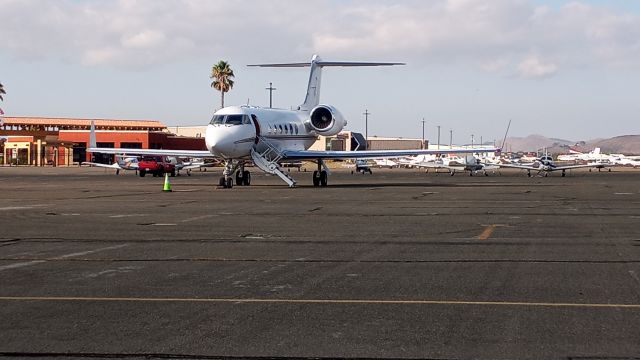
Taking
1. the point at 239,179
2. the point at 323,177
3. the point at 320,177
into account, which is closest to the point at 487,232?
the point at 320,177

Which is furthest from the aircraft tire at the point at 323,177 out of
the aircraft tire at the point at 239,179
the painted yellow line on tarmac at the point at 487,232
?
the painted yellow line on tarmac at the point at 487,232

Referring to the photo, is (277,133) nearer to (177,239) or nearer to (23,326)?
(177,239)

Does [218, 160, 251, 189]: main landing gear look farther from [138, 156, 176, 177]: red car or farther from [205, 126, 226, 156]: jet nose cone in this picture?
[138, 156, 176, 177]: red car

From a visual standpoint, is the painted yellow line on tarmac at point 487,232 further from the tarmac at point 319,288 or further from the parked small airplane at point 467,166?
the parked small airplane at point 467,166

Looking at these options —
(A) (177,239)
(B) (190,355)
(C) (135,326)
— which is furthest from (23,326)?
(A) (177,239)

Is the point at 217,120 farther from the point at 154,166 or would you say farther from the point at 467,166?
the point at 467,166

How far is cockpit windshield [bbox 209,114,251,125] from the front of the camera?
4072cm

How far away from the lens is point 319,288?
1033 centimetres

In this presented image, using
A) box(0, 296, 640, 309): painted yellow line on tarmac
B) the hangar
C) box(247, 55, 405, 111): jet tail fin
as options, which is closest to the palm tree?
the hangar

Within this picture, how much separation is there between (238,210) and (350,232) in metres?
7.78

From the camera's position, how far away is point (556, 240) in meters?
16.3

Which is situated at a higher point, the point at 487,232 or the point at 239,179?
the point at 239,179

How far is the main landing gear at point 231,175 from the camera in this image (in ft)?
138

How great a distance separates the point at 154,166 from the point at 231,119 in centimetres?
2917
